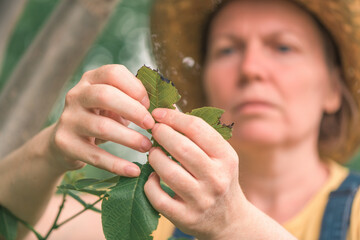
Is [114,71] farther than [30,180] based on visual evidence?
No

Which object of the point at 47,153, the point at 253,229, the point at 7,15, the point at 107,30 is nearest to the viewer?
the point at 253,229

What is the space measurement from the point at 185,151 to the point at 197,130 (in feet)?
0.11

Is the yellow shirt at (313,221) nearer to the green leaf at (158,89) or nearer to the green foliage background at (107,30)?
the green leaf at (158,89)

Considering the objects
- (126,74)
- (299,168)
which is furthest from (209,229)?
(299,168)

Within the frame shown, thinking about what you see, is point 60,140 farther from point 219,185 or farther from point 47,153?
point 219,185

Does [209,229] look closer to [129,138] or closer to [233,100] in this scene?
[129,138]

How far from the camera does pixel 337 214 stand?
4.89ft

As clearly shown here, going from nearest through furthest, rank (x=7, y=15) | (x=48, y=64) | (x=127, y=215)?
(x=127, y=215) → (x=48, y=64) → (x=7, y=15)

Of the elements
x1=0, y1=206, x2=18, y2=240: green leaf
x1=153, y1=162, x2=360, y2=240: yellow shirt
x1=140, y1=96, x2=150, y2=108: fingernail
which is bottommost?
x1=153, y1=162, x2=360, y2=240: yellow shirt

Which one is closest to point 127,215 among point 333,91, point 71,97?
point 71,97

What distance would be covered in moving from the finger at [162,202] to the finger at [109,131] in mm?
66

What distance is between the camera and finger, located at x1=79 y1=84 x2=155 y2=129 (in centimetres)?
61

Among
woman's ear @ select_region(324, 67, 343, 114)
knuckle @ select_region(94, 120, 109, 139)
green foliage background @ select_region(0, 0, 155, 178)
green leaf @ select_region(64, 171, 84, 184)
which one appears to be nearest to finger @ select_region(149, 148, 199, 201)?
knuckle @ select_region(94, 120, 109, 139)

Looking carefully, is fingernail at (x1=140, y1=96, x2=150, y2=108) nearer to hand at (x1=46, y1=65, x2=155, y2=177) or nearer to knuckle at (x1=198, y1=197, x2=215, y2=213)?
hand at (x1=46, y1=65, x2=155, y2=177)
